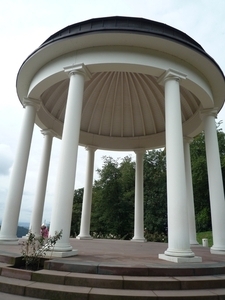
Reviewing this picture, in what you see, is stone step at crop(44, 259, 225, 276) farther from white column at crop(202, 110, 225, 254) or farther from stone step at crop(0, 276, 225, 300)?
white column at crop(202, 110, 225, 254)

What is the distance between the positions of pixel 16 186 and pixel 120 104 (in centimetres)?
1599

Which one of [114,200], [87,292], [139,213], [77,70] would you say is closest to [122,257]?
[87,292]

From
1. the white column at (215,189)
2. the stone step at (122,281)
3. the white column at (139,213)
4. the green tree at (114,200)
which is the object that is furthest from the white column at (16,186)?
the green tree at (114,200)

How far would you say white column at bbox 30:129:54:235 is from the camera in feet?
70.2

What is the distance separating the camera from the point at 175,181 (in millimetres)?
12109

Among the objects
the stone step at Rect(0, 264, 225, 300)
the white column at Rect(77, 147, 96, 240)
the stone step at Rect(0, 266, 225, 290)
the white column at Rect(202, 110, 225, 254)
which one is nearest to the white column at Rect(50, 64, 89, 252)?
the stone step at Rect(0, 266, 225, 290)

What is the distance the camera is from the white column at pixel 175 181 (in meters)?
11.2

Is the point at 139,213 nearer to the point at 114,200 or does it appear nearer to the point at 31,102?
the point at 31,102

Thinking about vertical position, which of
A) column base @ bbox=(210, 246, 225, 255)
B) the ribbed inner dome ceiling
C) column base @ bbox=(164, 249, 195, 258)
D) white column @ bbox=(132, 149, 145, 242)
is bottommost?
column base @ bbox=(210, 246, 225, 255)

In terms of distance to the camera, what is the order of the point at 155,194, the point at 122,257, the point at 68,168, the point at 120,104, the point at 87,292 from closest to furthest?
the point at 87,292, the point at 122,257, the point at 68,168, the point at 120,104, the point at 155,194

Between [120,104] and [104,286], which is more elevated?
[120,104]

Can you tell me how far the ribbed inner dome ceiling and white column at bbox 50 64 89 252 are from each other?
28.3 feet

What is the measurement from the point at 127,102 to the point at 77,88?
13.5 meters

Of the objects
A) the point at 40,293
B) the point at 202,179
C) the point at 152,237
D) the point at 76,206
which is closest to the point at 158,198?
the point at 202,179
